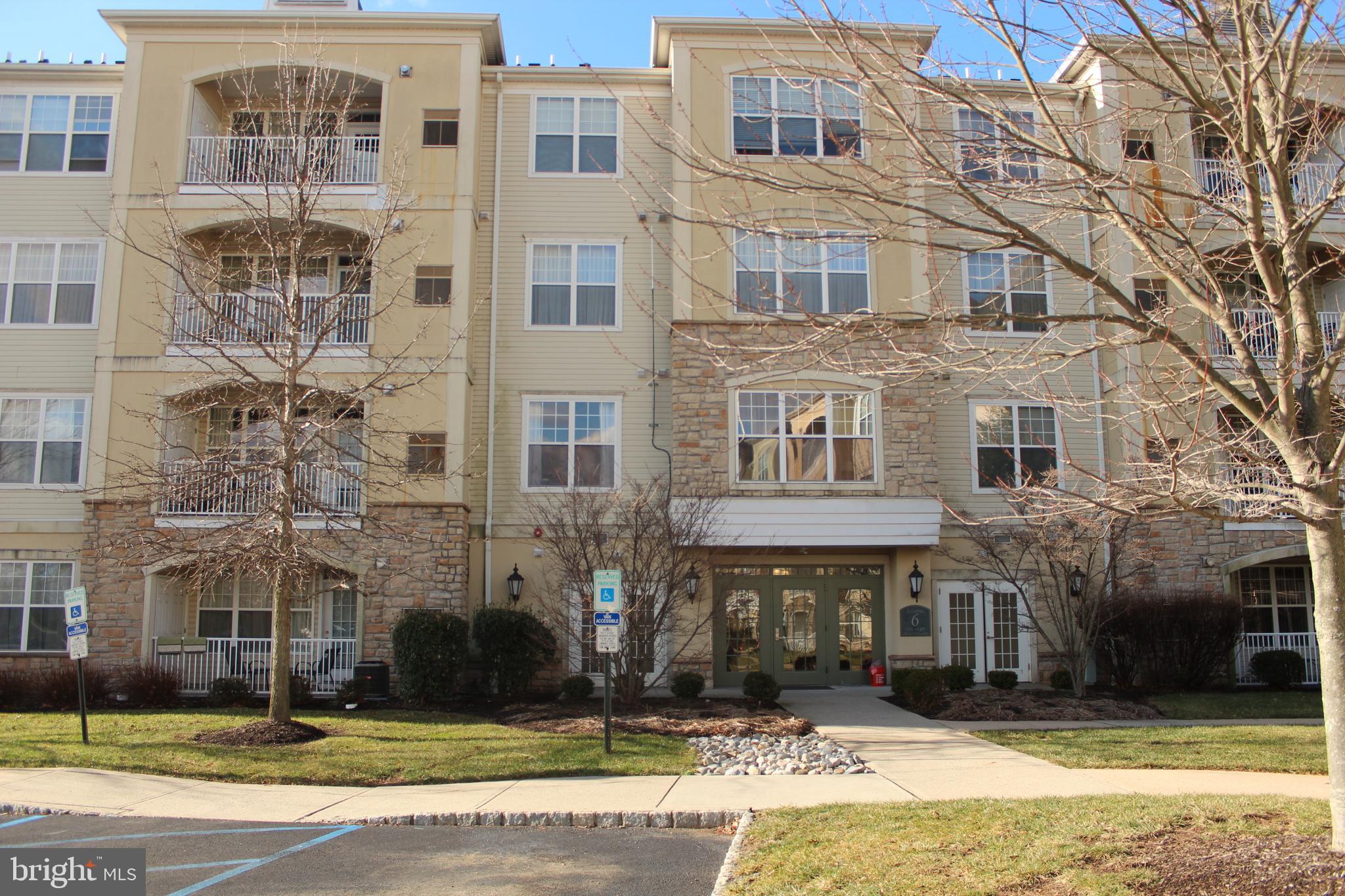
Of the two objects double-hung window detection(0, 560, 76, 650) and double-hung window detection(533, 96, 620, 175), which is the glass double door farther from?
double-hung window detection(0, 560, 76, 650)

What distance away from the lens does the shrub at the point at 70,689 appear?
55.1 feet

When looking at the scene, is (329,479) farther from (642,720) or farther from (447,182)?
(642,720)

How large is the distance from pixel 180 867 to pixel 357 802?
8.56 ft

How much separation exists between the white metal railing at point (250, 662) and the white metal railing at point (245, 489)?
2.23 meters

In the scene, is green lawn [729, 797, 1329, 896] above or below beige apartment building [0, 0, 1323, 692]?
below

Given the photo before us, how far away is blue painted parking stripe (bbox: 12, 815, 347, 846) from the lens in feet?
27.6

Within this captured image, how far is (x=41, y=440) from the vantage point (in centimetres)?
1928

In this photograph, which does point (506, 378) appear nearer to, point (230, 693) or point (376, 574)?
point (376, 574)

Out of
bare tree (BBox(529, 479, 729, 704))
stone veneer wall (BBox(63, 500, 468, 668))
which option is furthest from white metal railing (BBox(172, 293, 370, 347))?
bare tree (BBox(529, 479, 729, 704))

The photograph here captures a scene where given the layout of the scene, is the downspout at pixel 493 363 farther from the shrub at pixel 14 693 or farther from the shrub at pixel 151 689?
the shrub at pixel 14 693

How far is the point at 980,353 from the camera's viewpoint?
636 cm

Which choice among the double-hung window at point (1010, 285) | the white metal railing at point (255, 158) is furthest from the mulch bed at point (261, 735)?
the double-hung window at point (1010, 285)

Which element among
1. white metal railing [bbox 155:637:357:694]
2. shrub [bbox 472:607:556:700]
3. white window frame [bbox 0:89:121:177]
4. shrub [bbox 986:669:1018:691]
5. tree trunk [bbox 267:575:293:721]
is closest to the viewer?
tree trunk [bbox 267:575:293:721]

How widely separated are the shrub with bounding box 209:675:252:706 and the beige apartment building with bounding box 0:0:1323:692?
126 centimetres
